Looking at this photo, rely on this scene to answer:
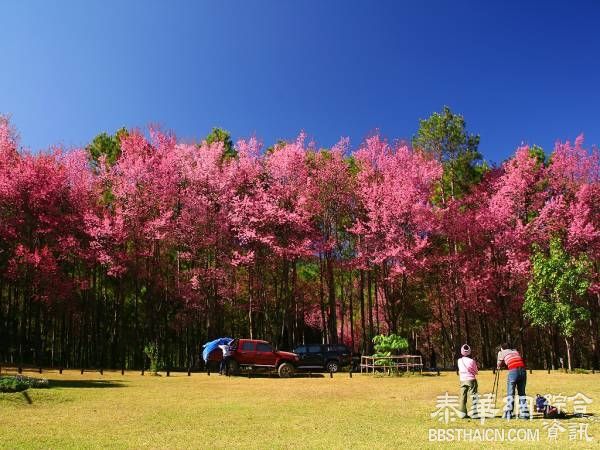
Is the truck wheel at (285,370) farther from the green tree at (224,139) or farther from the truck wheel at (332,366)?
the green tree at (224,139)

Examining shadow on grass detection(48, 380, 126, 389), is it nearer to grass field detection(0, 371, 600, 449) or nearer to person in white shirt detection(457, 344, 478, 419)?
grass field detection(0, 371, 600, 449)

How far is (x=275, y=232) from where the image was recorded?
34375 mm

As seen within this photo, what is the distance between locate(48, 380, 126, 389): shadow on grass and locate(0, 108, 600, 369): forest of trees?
1174 centimetres

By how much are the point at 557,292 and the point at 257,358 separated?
605 inches

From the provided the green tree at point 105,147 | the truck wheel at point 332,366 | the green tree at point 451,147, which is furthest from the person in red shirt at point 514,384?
the green tree at point 105,147

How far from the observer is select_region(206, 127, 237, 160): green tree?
41688mm

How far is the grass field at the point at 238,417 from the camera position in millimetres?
9258

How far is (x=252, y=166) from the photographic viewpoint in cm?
3656

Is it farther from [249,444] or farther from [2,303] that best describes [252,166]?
[249,444]

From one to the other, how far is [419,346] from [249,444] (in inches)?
1595

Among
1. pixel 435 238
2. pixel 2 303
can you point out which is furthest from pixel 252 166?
pixel 2 303

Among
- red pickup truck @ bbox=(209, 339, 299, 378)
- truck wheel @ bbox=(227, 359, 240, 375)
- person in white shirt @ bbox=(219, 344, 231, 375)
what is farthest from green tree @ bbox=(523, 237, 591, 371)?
person in white shirt @ bbox=(219, 344, 231, 375)

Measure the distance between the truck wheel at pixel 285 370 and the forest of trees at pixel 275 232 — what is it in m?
8.13

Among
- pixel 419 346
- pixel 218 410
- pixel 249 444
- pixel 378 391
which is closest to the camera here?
pixel 249 444
